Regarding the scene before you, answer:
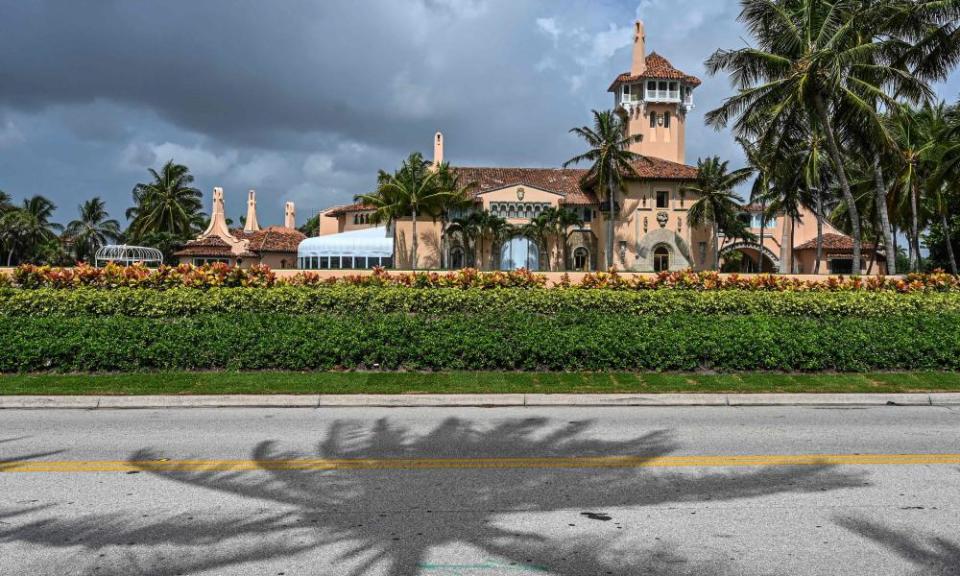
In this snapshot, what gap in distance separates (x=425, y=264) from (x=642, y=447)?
1809 inches

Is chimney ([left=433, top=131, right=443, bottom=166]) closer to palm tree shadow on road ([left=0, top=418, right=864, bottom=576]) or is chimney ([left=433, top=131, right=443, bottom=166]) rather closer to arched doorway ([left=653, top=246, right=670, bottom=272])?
arched doorway ([left=653, top=246, right=670, bottom=272])

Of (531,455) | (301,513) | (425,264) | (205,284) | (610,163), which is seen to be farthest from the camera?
(425,264)

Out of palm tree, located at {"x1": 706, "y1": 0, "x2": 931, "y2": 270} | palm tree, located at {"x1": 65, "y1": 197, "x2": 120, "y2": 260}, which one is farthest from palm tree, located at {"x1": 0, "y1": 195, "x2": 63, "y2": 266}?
palm tree, located at {"x1": 706, "y1": 0, "x2": 931, "y2": 270}

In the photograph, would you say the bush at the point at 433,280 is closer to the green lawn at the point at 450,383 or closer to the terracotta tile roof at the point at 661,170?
the green lawn at the point at 450,383

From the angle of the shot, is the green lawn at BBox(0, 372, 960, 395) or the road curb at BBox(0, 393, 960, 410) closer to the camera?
the road curb at BBox(0, 393, 960, 410)

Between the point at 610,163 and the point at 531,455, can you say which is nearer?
the point at 531,455

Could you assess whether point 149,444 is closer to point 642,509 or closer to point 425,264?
point 642,509

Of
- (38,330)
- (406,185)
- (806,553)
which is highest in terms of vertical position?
(406,185)

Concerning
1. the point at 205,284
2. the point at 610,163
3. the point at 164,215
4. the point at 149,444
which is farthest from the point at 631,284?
the point at 164,215

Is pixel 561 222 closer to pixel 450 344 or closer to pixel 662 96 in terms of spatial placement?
pixel 662 96

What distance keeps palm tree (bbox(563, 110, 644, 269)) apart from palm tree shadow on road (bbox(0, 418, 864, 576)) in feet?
142

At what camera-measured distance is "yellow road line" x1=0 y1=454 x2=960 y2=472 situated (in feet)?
23.7

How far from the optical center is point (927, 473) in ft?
23.5

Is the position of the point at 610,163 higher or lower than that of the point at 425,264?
higher
